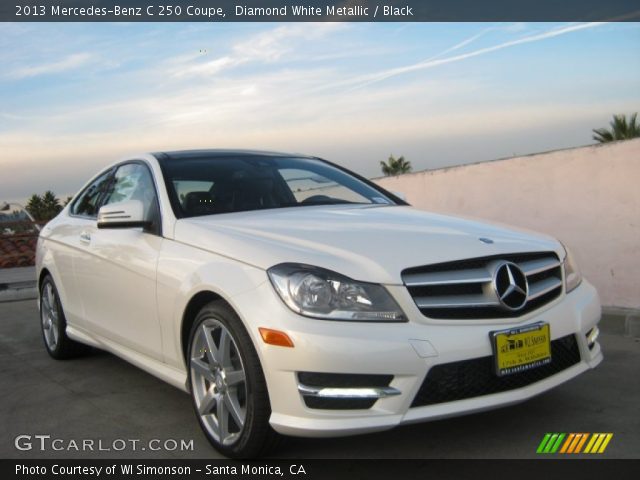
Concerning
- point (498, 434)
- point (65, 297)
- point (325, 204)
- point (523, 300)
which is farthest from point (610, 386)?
point (65, 297)

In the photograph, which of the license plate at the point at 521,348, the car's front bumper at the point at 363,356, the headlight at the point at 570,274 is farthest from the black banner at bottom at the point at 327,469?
the headlight at the point at 570,274

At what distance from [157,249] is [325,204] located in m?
1.05

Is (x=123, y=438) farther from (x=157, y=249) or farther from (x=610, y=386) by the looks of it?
(x=610, y=386)

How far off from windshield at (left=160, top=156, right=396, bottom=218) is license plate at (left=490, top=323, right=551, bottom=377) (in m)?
1.63

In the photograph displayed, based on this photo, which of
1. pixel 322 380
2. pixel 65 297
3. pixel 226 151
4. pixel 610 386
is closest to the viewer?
pixel 322 380

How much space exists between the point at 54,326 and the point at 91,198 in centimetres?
105

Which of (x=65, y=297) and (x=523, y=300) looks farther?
(x=65, y=297)

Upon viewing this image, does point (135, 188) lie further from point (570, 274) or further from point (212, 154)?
point (570, 274)

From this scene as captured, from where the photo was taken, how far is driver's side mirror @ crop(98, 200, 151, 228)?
3.87 metres

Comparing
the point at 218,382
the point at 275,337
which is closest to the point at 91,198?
the point at 218,382

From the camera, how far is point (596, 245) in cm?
624

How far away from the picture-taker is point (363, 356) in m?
2.75

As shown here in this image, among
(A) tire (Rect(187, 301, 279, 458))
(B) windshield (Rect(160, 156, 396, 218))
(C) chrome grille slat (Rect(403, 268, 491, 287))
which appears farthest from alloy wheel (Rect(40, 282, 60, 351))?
(C) chrome grille slat (Rect(403, 268, 491, 287))

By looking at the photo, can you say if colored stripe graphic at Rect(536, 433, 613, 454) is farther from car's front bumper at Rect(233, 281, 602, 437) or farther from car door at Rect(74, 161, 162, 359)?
car door at Rect(74, 161, 162, 359)
